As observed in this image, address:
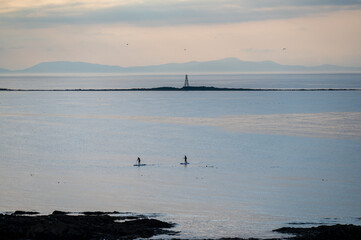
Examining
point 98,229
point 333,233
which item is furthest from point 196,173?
point 333,233

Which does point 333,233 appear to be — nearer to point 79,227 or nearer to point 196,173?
point 79,227

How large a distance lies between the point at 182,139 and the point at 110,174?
2039 centimetres

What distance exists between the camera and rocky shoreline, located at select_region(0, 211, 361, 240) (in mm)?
21469

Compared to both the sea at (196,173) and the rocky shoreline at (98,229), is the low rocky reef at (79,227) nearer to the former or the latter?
the rocky shoreline at (98,229)

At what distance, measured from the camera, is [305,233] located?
2258 cm

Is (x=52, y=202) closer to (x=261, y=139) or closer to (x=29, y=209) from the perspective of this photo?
(x=29, y=209)

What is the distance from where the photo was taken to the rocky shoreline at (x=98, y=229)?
21.5 meters

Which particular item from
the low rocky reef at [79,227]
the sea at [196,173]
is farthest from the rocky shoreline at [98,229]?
the sea at [196,173]

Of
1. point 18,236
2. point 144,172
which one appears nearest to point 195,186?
point 144,172

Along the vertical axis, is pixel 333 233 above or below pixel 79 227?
below

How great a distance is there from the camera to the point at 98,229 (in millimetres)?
22609

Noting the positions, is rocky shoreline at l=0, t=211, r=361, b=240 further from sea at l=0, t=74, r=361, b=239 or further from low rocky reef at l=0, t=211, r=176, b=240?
sea at l=0, t=74, r=361, b=239

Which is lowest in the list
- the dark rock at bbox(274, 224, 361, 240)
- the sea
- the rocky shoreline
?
the dark rock at bbox(274, 224, 361, 240)

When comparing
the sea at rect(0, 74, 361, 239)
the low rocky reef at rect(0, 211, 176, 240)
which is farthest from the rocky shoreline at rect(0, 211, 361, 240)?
the sea at rect(0, 74, 361, 239)
